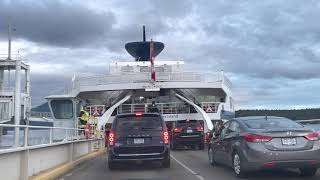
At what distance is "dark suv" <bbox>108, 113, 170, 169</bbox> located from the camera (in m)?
15.1

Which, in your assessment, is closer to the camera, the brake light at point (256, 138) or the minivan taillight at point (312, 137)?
the brake light at point (256, 138)

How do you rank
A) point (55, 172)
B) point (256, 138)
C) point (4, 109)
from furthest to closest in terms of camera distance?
point (4, 109), point (55, 172), point (256, 138)

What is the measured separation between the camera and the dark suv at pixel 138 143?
15094 millimetres

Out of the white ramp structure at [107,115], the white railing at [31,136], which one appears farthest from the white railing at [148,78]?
the white railing at [31,136]

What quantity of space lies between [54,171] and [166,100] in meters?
20.6

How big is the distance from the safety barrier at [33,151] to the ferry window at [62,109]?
50.6 feet

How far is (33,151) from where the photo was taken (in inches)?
474

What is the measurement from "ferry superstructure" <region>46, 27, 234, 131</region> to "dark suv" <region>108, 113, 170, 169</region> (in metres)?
14.7

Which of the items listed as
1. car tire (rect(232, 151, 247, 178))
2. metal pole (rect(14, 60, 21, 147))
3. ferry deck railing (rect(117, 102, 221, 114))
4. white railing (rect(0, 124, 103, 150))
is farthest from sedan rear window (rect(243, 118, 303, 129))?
metal pole (rect(14, 60, 21, 147))

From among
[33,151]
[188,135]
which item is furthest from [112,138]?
[188,135]

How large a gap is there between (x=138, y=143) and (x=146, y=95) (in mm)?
19038

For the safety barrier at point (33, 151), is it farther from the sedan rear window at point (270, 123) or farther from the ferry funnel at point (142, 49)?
the ferry funnel at point (142, 49)

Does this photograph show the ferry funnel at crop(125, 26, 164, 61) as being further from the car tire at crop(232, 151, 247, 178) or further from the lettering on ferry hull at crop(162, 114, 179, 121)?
the car tire at crop(232, 151, 247, 178)

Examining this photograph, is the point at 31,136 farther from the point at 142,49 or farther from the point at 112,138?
the point at 142,49
